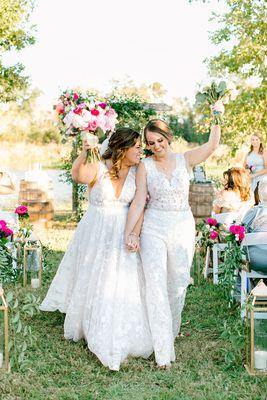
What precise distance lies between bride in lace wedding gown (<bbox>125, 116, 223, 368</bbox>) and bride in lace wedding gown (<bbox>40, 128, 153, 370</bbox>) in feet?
0.35

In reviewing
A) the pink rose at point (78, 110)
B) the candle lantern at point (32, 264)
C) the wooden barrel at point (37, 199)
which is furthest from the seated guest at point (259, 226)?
the wooden barrel at point (37, 199)

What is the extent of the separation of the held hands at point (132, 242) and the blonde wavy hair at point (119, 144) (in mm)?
476

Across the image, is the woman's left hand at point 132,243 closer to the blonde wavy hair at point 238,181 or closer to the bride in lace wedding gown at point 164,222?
the bride in lace wedding gown at point 164,222

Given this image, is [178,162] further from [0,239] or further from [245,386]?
[0,239]

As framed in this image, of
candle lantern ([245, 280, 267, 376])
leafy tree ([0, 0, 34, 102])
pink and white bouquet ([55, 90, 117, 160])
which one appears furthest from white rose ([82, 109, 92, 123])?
leafy tree ([0, 0, 34, 102])

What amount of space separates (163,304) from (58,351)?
2.96 feet

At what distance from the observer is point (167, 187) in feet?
15.3

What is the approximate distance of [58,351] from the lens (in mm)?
4781

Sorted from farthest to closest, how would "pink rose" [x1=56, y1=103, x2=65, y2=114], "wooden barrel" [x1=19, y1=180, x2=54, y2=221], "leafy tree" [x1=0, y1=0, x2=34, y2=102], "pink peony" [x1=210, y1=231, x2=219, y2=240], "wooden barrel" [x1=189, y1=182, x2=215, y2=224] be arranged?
"leafy tree" [x1=0, y1=0, x2=34, y2=102] → "wooden barrel" [x1=19, y1=180, x2=54, y2=221] → "wooden barrel" [x1=189, y1=182, x2=215, y2=224] → "pink peony" [x1=210, y1=231, x2=219, y2=240] → "pink rose" [x1=56, y1=103, x2=65, y2=114]

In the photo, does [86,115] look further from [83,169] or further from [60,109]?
[83,169]

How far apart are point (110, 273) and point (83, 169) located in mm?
785

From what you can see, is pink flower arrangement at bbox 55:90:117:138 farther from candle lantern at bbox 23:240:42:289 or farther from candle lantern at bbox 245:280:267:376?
candle lantern at bbox 23:240:42:289

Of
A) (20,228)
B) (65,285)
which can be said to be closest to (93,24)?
(20,228)

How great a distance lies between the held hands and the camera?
4.57 m
